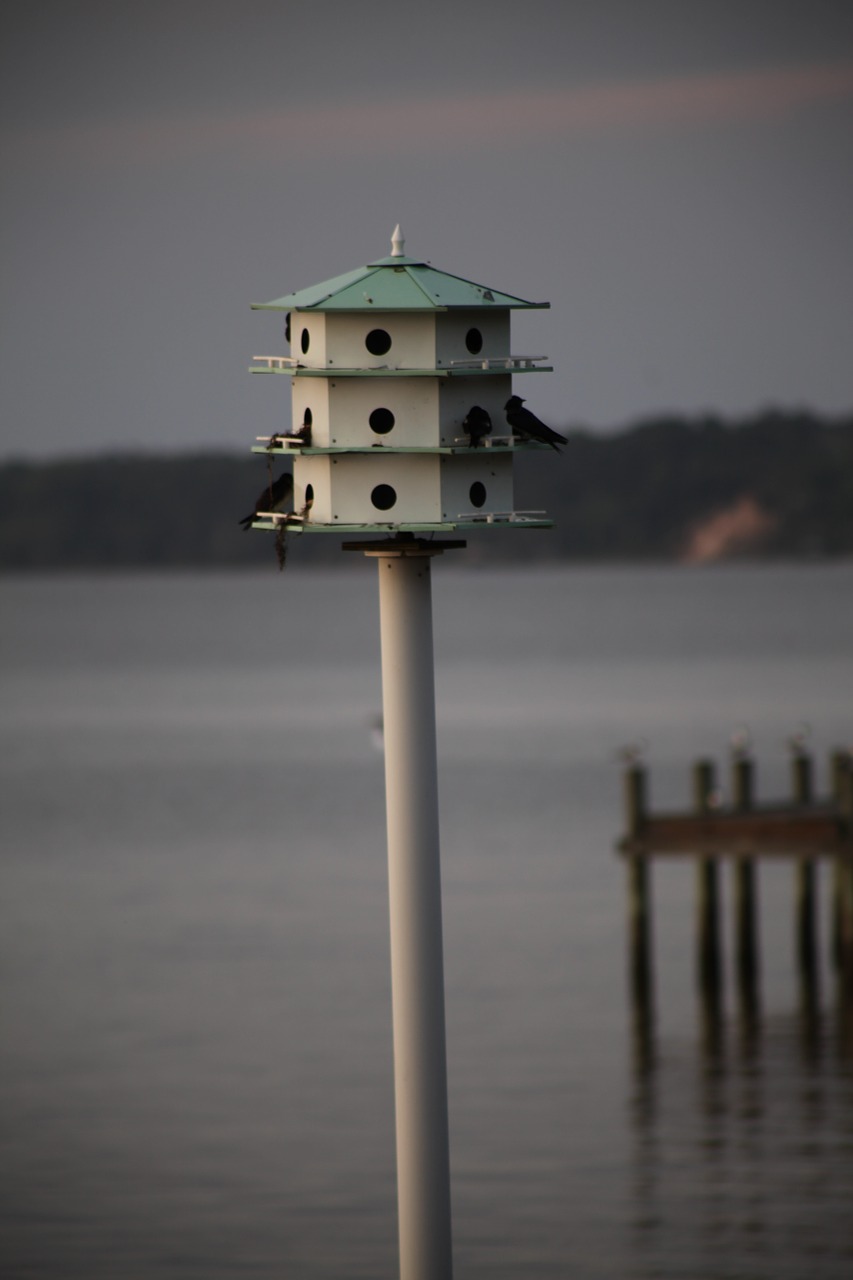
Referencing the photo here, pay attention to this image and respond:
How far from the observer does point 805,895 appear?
931 inches

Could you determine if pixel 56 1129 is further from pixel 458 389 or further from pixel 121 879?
pixel 121 879

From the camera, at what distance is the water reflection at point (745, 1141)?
1533 centimetres

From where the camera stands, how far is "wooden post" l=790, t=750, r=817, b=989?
2323cm

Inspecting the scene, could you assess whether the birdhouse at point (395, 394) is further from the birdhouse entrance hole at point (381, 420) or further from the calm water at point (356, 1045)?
the calm water at point (356, 1045)

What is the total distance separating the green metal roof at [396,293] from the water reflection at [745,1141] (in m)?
8.60

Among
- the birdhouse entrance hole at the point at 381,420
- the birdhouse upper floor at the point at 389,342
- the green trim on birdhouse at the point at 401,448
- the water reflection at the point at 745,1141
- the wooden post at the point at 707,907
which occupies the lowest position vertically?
the water reflection at the point at 745,1141

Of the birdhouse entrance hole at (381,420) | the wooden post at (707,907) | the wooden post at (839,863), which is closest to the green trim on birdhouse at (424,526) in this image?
the birdhouse entrance hole at (381,420)

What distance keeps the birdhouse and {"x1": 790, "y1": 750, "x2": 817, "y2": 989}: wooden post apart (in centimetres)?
1476

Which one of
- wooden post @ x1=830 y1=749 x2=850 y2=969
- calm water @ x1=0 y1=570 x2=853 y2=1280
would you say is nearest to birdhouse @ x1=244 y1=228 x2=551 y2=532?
calm water @ x1=0 y1=570 x2=853 y2=1280

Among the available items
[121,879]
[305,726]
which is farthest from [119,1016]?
[305,726]

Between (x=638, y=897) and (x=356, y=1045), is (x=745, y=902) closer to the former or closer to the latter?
(x=638, y=897)

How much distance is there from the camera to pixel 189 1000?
85.6ft

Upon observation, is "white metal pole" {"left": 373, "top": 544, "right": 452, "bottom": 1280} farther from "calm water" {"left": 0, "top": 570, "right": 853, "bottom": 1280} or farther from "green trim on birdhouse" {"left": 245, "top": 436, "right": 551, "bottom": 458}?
"calm water" {"left": 0, "top": 570, "right": 853, "bottom": 1280}

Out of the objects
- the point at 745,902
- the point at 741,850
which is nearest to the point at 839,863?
the point at 741,850
